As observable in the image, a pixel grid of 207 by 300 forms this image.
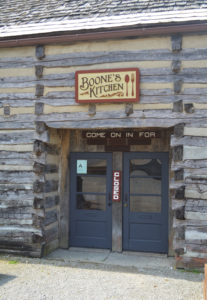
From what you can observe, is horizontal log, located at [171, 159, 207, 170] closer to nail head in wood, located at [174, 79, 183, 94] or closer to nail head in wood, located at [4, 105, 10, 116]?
nail head in wood, located at [174, 79, 183, 94]

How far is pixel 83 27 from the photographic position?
21.6 feet

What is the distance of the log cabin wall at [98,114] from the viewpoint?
20.0 feet

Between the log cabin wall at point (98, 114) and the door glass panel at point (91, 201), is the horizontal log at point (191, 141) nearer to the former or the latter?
the log cabin wall at point (98, 114)

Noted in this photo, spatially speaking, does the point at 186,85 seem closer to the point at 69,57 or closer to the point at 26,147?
the point at 69,57

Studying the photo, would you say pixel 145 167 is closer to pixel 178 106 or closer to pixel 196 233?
pixel 178 106

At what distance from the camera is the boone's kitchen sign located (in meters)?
6.34

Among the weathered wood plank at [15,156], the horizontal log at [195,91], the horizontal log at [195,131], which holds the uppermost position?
the horizontal log at [195,91]

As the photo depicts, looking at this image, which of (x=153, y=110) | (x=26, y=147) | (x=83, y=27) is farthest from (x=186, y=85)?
(x=26, y=147)

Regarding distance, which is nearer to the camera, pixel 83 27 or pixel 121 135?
pixel 83 27

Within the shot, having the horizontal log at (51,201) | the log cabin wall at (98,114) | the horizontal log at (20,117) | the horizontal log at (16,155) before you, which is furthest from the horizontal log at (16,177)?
the horizontal log at (20,117)

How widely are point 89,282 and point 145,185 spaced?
249 cm

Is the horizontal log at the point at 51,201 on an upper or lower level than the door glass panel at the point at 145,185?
lower

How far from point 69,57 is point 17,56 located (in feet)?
3.73

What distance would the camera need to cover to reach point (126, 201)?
7.32 meters
